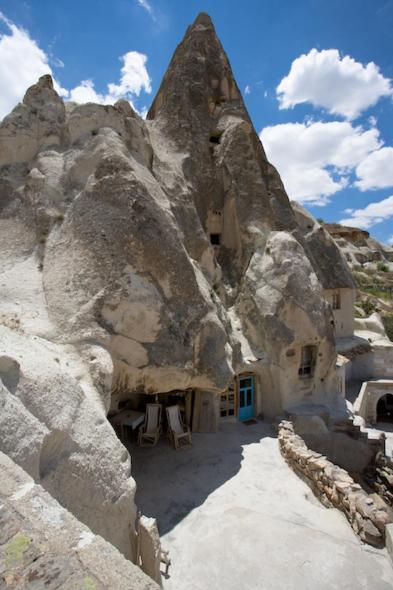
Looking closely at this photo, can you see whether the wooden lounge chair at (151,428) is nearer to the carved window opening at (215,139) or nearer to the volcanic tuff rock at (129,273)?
the volcanic tuff rock at (129,273)

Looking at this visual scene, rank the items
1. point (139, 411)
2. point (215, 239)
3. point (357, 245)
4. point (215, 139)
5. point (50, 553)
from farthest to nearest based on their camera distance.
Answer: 1. point (357, 245)
2. point (215, 139)
3. point (215, 239)
4. point (139, 411)
5. point (50, 553)

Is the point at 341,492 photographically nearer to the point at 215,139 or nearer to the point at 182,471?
the point at 182,471

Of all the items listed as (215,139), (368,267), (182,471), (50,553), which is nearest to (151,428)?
(182,471)

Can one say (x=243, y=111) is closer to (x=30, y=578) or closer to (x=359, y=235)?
(x=30, y=578)

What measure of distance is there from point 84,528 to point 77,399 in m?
2.42

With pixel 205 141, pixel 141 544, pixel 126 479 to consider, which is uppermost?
pixel 205 141

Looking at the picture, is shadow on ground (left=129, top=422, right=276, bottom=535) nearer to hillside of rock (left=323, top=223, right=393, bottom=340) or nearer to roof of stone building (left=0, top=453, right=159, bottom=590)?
roof of stone building (left=0, top=453, right=159, bottom=590)

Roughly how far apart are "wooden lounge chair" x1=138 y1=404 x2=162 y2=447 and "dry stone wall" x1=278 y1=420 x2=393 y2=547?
3384 millimetres

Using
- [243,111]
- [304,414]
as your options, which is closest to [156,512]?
[304,414]

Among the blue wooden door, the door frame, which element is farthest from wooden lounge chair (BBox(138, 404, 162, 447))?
the blue wooden door

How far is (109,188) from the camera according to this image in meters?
7.68

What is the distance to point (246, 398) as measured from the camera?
476 inches

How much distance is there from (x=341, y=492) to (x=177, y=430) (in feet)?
13.8

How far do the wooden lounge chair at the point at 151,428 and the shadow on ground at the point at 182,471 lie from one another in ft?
0.66
